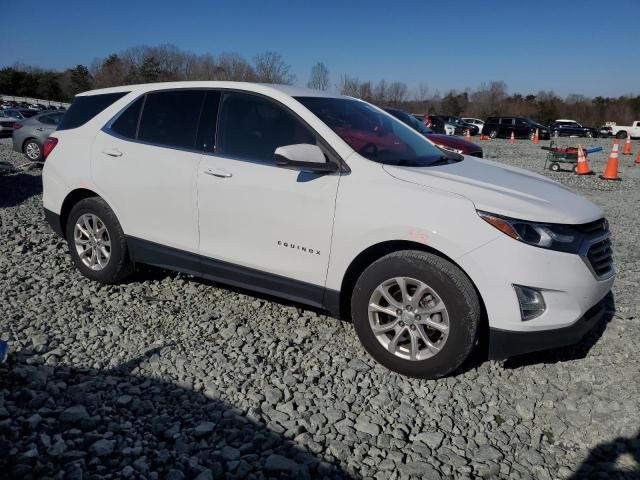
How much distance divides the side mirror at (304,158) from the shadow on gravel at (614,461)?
2.23m

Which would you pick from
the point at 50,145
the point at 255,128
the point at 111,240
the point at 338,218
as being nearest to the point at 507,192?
the point at 338,218

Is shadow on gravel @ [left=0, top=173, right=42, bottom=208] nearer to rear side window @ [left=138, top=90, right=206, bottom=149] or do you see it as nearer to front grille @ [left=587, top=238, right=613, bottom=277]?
rear side window @ [left=138, top=90, right=206, bottom=149]

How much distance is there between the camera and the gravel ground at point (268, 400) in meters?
2.63

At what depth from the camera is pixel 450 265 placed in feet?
10.5

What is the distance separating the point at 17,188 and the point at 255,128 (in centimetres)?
814

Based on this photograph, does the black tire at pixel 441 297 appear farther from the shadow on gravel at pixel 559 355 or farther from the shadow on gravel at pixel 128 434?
the shadow on gravel at pixel 128 434

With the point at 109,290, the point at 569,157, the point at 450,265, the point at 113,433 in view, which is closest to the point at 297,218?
the point at 450,265

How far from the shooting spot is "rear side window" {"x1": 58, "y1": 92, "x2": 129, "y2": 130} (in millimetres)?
4789

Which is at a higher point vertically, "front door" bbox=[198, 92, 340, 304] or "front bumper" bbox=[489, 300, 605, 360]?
"front door" bbox=[198, 92, 340, 304]

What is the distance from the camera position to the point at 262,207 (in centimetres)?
373

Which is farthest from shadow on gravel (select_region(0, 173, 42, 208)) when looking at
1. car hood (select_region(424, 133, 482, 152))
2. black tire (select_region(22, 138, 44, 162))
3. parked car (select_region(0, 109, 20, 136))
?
parked car (select_region(0, 109, 20, 136))

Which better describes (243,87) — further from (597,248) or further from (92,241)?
(597,248)

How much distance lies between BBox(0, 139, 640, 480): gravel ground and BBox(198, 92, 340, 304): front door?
494mm

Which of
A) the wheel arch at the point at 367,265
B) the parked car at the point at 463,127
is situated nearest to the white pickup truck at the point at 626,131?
the parked car at the point at 463,127
